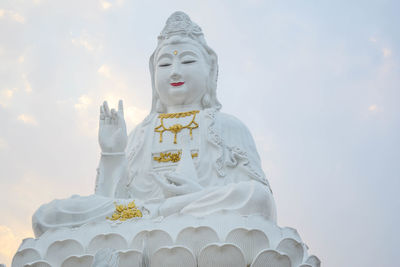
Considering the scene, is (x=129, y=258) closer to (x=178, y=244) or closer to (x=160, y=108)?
(x=178, y=244)

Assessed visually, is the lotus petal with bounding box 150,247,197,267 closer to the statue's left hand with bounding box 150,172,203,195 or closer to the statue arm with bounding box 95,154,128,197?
the statue's left hand with bounding box 150,172,203,195

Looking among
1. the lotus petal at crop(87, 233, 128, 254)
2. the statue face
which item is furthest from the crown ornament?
the lotus petal at crop(87, 233, 128, 254)

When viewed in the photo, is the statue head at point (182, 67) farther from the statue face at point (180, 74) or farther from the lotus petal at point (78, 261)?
the lotus petal at point (78, 261)

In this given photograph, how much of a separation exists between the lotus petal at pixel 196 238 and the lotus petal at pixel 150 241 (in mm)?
110

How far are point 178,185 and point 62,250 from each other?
154 cm

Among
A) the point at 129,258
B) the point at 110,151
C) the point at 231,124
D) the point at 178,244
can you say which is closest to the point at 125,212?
the point at 110,151

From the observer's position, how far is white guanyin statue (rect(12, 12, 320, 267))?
18.0 ft

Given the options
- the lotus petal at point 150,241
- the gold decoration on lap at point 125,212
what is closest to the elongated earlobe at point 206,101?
the gold decoration on lap at point 125,212

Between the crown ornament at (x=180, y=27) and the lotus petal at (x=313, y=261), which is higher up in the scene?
the crown ornament at (x=180, y=27)

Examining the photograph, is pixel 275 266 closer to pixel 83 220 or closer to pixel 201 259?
pixel 201 259

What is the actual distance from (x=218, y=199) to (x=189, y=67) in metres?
2.59

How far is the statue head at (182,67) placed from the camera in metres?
8.24

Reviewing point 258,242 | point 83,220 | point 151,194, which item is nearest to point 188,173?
point 151,194

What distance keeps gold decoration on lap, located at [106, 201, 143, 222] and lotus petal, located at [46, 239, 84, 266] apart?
0.69 m
